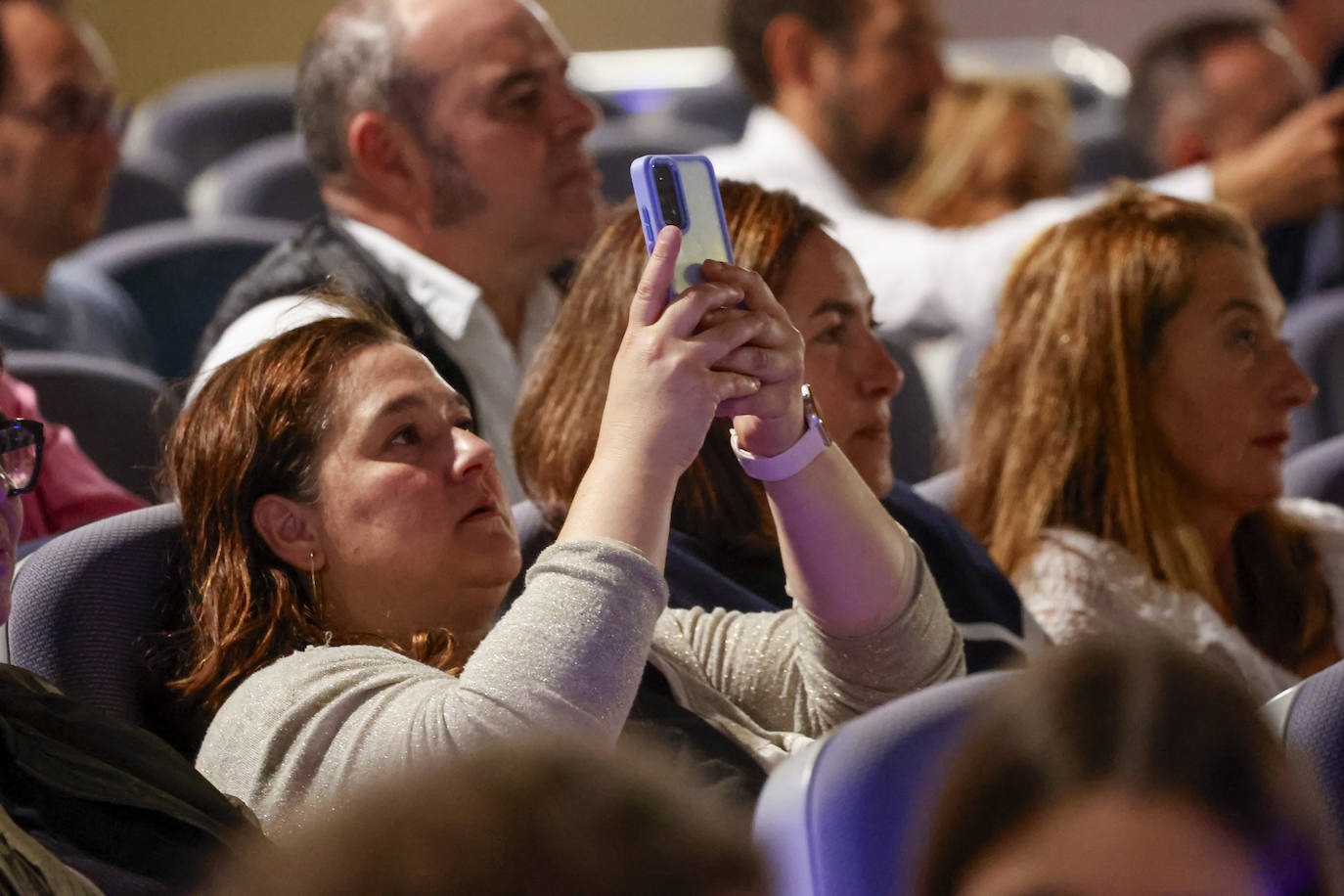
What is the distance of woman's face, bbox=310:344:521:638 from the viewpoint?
4.73 feet

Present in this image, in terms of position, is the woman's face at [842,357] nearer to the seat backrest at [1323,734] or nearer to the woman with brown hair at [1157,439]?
the woman with brown hair at [1157,439]

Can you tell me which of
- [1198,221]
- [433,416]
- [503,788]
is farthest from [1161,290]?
[503,788]

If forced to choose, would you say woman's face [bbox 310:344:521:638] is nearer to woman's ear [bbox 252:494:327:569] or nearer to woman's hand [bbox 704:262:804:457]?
woman's ear [bbox 252:494:327:569]

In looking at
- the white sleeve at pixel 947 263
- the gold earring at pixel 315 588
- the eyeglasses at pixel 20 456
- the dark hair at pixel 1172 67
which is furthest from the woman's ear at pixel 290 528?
the dark hair at pixel 1172 67

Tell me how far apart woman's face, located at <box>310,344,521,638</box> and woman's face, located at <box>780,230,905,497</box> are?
0.38 meters

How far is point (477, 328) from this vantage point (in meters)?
2.24

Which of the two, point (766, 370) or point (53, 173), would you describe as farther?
point (53, 173)

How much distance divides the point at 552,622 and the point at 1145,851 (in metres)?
0.61

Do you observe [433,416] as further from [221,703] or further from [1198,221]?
[1198,221]

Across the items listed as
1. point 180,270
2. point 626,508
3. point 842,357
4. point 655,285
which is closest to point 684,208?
point 655,285

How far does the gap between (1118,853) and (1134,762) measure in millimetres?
33

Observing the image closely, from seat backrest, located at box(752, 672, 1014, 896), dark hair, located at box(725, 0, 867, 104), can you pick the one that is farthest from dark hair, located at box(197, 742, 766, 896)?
dark hair, located at box(725, 0, 867, 104)

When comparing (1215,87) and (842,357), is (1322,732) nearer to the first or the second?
(842,357)

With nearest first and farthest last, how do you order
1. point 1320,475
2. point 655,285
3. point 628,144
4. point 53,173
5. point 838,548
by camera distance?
point 655,285
point 838,548
point 1320,475
point 53,173
point 628,144
